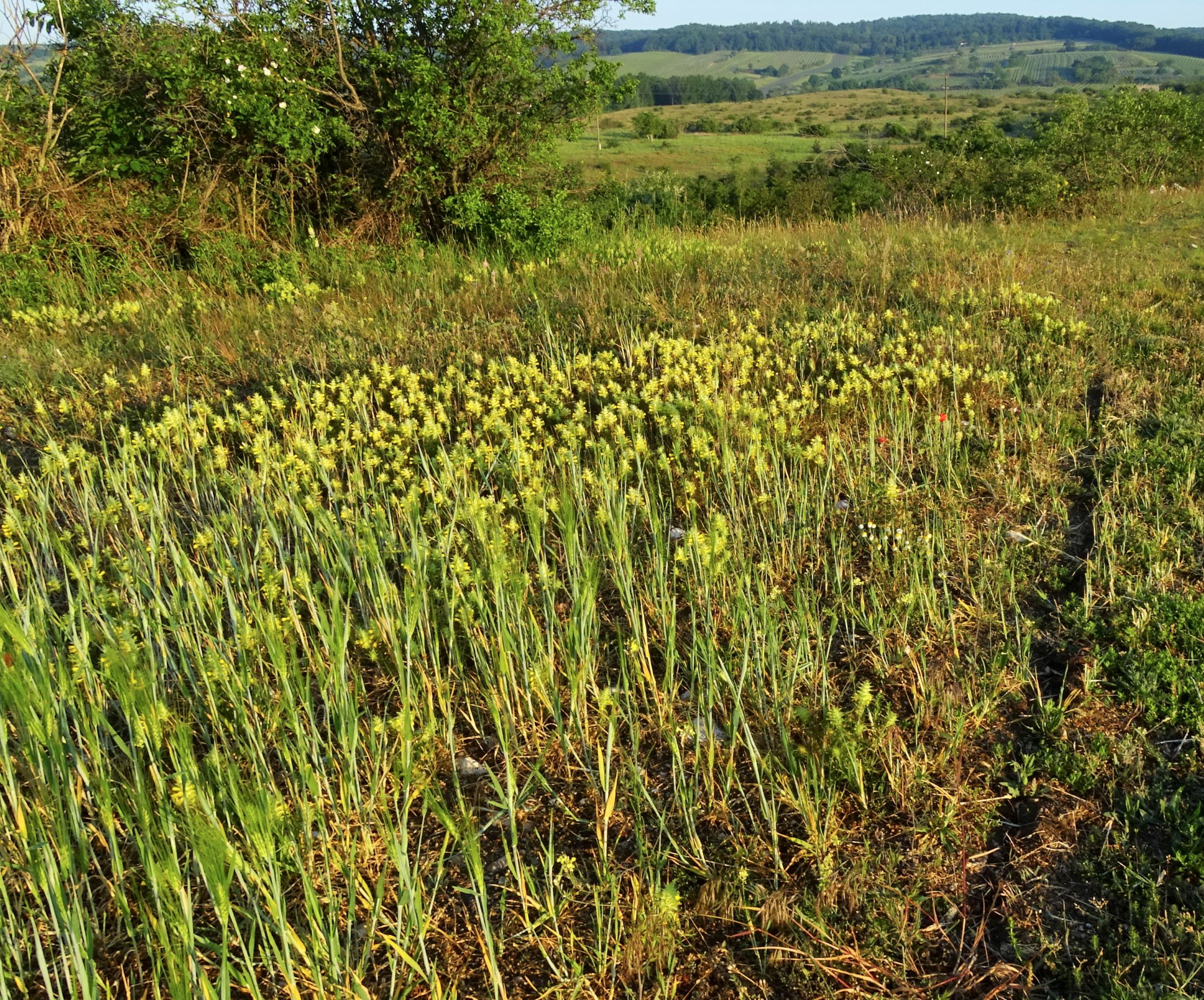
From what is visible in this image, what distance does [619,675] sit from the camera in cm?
288

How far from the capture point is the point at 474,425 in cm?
445

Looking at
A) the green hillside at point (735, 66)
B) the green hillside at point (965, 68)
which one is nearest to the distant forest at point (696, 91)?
the green hillside at point (965, 68)

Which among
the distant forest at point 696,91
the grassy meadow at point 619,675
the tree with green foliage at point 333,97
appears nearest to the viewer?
the grassy meadow at point 619,675

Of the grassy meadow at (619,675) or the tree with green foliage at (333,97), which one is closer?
the grassy meadow at (619,675)

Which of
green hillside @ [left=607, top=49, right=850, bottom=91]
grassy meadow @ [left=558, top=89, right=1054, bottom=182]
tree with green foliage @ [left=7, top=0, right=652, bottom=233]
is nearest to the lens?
tree with green foliage @ [left=7, top=0, right=652, bottom=233]

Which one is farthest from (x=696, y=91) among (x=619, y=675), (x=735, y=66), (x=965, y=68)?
(x=735, y=66)

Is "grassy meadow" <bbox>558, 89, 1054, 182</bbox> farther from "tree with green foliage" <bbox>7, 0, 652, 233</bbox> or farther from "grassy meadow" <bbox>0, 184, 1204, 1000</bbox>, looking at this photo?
"grassy meadow" <bbox>0, 184, 1204, 1000</bbox>

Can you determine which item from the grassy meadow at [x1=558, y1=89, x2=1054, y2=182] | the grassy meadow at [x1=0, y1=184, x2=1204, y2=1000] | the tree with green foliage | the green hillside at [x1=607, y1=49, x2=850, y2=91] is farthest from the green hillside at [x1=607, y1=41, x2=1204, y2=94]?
the grassy meadow at [x1=0, y1=184, x2=1204, y2=1000]

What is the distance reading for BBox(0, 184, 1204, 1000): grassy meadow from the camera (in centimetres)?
196

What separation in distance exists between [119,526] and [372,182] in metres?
7.32

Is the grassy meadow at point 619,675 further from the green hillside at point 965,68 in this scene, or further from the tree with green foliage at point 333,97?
the green hillside at point 965,68

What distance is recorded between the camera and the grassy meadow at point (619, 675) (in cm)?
196

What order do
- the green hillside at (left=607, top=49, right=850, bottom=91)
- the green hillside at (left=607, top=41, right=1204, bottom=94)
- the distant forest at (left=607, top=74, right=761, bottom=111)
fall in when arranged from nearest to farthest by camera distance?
the distant forest at (left=607, top=74, right=761, bottom=111) < the green hillside at (left=607, top=41, right=1204, bottom=94) < the green hillside at (left=607, top=49, right=850, bottom=91)

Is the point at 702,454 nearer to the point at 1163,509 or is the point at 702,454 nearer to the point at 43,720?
the point at 1163,509
